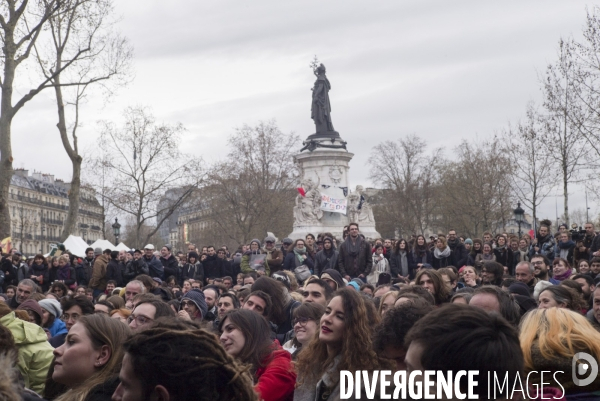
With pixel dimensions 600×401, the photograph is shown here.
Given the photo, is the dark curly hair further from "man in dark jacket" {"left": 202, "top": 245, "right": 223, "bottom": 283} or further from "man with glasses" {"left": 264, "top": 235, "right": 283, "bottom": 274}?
"man in dark jacket" {"left": 202, "top": 245, "right": 223, "bottom": 283}

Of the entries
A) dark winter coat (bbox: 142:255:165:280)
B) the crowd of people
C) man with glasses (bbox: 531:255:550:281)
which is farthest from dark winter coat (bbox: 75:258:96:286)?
man with glasses (bbox: 531:255:550:281)

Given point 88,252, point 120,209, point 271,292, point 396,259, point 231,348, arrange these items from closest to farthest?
point 231,348, point 271,292, point 396,259, point 88,252, point 120,209

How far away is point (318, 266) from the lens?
17.0 m

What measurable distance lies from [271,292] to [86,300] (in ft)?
5.68

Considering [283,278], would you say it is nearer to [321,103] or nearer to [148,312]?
[148,312]

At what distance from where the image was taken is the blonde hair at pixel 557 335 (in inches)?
156

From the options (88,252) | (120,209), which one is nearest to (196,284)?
(88,252)

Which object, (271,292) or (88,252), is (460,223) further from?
(271,292)

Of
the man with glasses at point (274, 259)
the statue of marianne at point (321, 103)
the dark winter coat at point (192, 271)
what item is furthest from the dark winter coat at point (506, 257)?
the statue of marianne at point (321, 103)

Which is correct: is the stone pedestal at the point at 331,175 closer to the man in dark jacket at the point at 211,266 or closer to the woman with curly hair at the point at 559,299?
the man in dark jacket at the point at 211,266

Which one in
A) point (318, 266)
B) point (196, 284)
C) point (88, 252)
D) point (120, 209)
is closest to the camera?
point (196, 284)

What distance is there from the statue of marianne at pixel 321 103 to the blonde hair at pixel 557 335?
122 feet

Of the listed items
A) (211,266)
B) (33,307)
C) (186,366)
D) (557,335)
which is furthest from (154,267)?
(186,366)

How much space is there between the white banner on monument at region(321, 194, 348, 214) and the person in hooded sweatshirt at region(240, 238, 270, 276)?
18118mm
